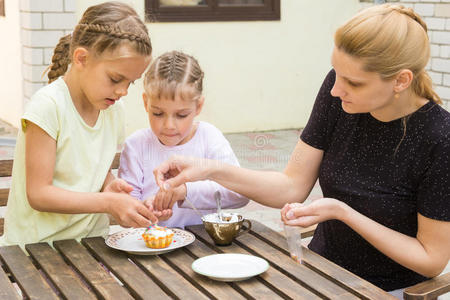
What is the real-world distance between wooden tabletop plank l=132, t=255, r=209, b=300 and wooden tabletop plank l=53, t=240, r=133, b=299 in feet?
0.35

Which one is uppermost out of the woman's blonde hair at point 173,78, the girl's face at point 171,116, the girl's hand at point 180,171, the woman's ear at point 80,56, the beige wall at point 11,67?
the woman's ear at point 80,56

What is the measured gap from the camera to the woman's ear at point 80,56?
229 cm

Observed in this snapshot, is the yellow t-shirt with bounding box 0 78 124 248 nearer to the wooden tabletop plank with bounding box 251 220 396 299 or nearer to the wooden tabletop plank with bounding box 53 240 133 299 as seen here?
the wooden tabletop plank with bounding box 53 240 133 299

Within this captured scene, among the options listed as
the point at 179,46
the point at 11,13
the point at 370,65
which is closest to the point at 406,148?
the point at 370,65

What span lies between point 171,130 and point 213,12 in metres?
5.73

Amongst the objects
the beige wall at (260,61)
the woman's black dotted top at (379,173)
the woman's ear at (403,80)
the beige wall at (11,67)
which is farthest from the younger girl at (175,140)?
the beige wall at (11,67)

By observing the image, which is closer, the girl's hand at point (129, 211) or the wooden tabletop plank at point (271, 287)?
the wooden tabletop plank at point (271, 287)

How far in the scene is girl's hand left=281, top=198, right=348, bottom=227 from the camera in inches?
80.4

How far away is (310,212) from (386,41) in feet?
1.74

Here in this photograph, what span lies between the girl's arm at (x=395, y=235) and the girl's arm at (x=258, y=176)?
34cm

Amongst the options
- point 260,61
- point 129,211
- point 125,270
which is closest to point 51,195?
point 129,211

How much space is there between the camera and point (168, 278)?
1.91m

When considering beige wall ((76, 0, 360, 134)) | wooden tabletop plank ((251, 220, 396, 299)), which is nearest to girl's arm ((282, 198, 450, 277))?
wooden tabletop plank ((251, 220, 396, 299))

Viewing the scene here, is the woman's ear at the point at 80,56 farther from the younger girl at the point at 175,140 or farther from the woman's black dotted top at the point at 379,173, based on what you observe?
the woman's black dotted top at the point at 379,173
